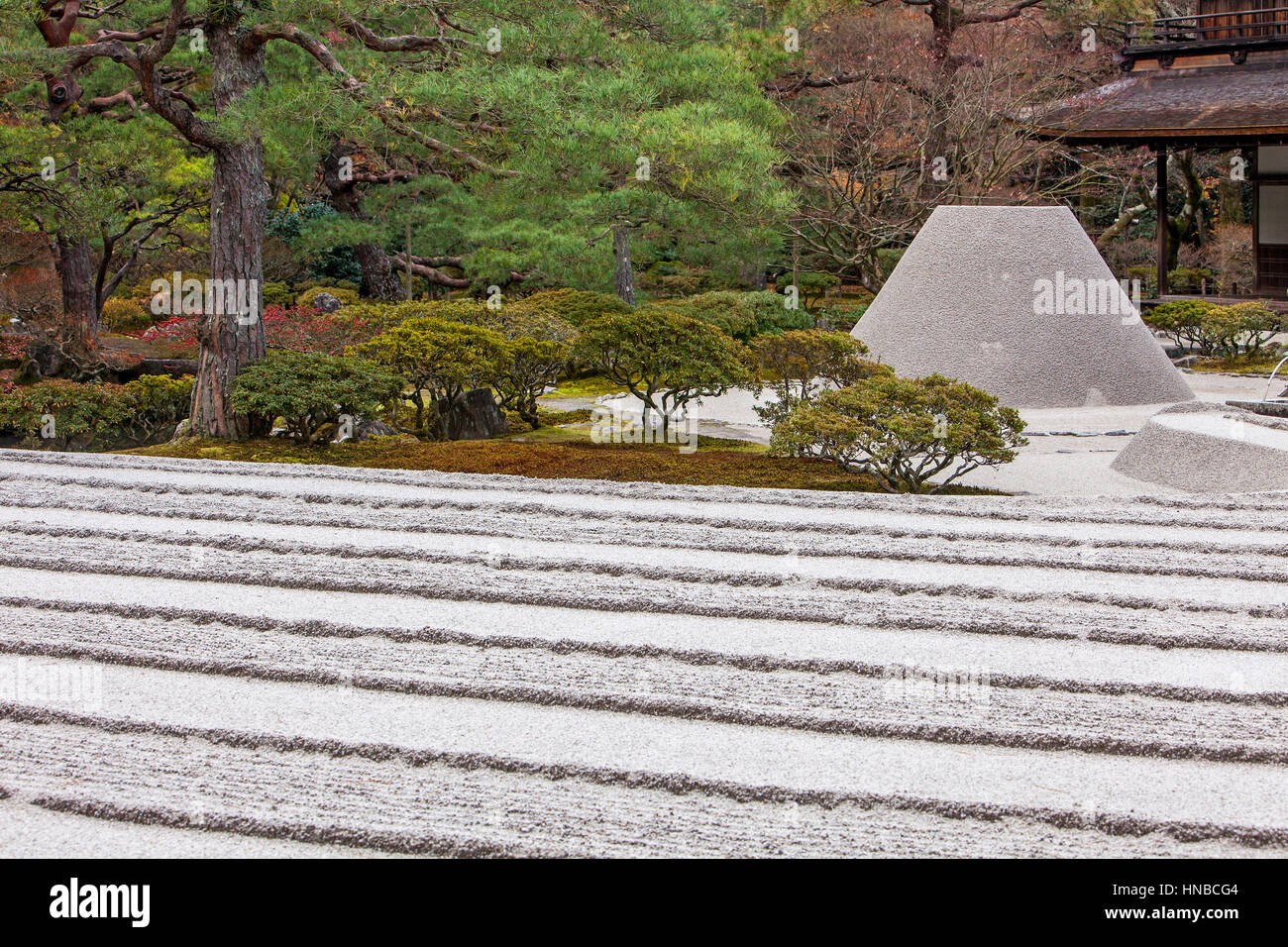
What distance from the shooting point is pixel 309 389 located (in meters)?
9.23

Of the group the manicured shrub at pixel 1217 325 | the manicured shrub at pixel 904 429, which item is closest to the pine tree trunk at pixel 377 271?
the manicured shrub at pixel 1217 325

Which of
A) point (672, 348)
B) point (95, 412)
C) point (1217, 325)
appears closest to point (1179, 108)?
point (1217, 325)

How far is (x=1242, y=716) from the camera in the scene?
4.08 m

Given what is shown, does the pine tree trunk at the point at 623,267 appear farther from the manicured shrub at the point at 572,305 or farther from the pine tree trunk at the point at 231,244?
the pine tree trunk at the point at 231,244

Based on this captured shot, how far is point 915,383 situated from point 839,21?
46.3ft

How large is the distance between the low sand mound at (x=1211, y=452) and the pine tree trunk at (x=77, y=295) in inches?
445

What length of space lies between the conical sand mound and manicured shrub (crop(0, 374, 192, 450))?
730cm

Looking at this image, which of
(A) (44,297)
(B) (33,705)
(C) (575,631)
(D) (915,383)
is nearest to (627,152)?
(D) (915,383)

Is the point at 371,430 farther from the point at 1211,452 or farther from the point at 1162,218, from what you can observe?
the point at 1162,218

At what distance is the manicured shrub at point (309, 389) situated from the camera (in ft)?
29.8

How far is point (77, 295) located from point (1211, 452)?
12155 mm

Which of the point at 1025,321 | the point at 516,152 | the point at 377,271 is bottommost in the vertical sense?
the point at 1025,321
